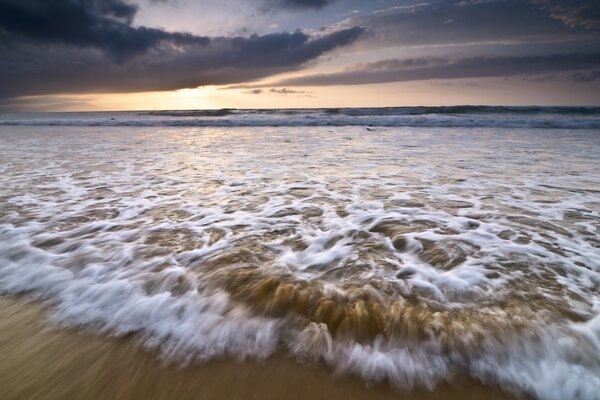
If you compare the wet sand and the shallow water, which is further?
the shallow water

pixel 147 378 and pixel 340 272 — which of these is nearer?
pixel 147 378

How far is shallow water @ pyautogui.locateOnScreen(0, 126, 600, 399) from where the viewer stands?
5.34ft

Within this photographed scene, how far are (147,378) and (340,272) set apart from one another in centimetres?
132

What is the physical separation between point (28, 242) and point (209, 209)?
164 centimetres

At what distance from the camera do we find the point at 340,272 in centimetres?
234

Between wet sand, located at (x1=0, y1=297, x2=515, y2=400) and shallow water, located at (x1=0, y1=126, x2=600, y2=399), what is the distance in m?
0.06

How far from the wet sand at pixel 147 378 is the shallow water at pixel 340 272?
64mm

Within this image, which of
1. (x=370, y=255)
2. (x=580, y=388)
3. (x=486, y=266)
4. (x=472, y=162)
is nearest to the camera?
(x=580, y=388)

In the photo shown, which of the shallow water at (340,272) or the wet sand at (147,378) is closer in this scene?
the wet sand at (147,378)

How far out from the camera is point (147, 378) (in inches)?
59.7

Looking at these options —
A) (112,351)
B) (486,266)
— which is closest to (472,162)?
(486,266)

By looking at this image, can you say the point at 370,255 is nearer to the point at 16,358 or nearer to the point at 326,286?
the point at 326,286

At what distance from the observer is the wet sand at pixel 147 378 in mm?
1433

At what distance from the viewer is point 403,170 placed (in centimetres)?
605
